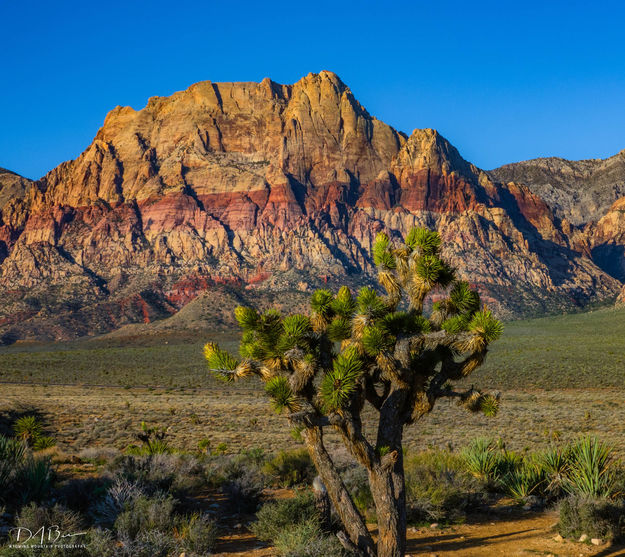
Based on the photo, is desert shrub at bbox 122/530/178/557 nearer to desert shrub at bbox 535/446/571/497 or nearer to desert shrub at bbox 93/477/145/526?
desert shrub at bbox 93/477/145/526

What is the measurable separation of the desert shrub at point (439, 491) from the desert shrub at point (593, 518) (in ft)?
6.30

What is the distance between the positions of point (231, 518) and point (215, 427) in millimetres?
15038

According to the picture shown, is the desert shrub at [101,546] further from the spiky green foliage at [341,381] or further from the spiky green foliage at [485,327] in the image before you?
the spiky green foliage at [485,327]

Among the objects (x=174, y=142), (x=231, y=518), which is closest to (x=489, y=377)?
(x=231, y=518)

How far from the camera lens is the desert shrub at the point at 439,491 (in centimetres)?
1009

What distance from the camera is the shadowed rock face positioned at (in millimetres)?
149750

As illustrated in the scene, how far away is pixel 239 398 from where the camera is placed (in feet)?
120

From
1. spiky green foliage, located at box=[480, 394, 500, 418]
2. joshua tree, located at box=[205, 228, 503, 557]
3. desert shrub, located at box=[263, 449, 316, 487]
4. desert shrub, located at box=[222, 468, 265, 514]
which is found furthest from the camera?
desert shrub, located at box=[263, 449, 316, 487]

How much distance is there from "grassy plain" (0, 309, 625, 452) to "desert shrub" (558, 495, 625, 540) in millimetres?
9859

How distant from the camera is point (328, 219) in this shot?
186 meters

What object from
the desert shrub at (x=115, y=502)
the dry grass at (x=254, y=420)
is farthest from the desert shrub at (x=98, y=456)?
the desert shrub at (x=115, y=502)

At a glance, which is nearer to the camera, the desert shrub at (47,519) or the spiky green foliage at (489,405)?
the desert shrub at (47,519)

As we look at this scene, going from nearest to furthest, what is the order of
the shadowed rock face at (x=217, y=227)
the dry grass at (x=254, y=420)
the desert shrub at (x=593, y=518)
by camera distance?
the desert shrub at (x=593, y=518)
the dry grass at (x=254, y=420)
the shadowed rock face at (x=217, y=227)

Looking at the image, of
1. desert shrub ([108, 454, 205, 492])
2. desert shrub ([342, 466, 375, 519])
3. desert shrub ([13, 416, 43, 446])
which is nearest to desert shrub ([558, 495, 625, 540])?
desert shrub ([342, 466, 375, 519])
